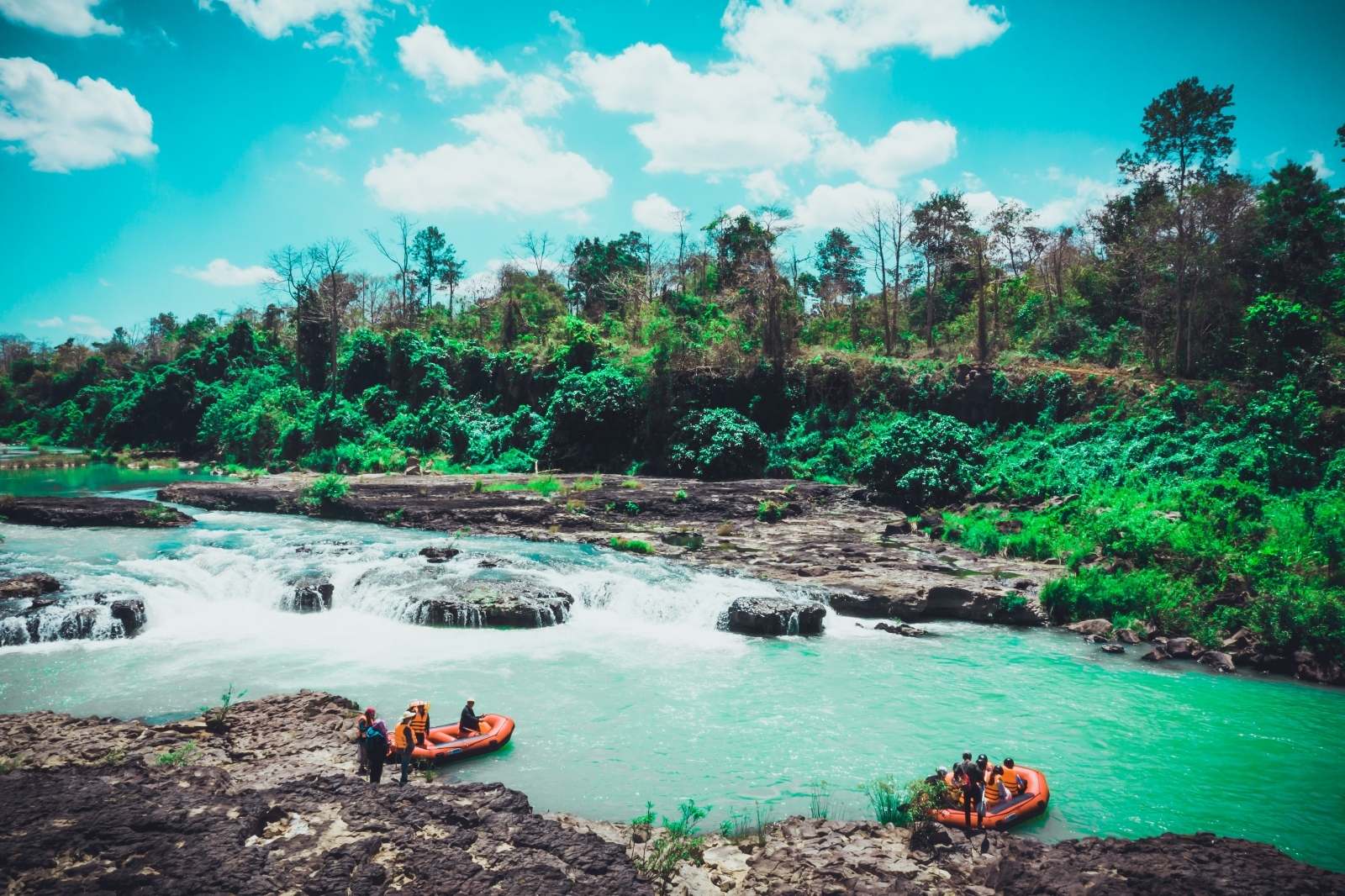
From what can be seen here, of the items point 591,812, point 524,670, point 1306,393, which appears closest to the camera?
point 591,812

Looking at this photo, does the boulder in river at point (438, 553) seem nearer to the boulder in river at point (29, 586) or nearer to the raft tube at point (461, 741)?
the boulder in river at point (29, 586)

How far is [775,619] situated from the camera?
45.5 ft

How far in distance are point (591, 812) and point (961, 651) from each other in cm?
828

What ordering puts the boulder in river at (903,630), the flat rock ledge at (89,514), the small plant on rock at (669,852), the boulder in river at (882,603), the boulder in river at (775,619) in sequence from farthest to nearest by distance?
the flat rock ledge at (89,514) < the boulder in river at (882,603) < the boulder in river at (775,619) < the boulder in river at (903,630) < the small plant on rock at (669,852)

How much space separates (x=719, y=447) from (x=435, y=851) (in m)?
24.1

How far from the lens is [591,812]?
7.70 meters

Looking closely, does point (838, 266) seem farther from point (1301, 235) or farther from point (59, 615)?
point (59, 615)

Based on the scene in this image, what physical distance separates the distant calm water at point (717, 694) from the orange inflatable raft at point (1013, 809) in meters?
0.25

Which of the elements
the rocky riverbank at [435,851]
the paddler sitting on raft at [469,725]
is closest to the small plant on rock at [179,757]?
the rocky riverbank at [435,851]

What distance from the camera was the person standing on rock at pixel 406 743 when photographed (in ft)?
25.2

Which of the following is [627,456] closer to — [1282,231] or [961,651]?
[961,651]

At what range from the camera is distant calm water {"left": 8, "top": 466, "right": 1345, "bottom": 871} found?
8.23 m

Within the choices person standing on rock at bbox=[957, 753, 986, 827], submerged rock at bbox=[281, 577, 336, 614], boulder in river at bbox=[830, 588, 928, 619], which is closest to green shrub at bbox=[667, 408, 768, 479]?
boulder in river at bbox=[830, 588, 928, 619]

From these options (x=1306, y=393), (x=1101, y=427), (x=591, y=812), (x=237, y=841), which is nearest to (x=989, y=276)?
(x=1101, y=427)
